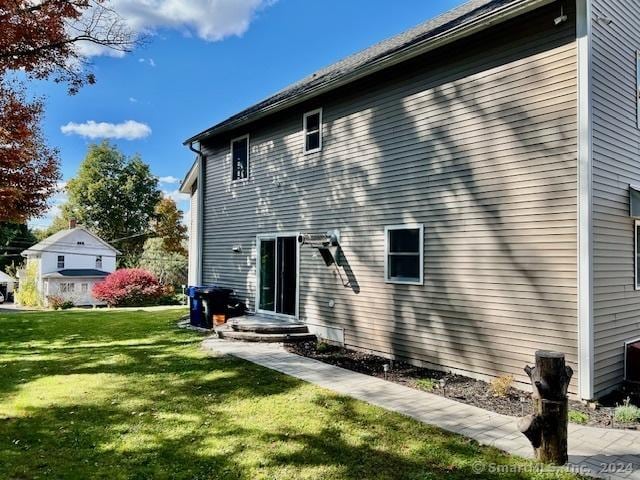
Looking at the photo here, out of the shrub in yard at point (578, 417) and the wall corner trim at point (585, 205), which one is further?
the wall corner trim at point (585, 205)

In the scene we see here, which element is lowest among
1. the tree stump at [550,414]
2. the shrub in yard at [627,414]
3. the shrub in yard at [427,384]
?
the shrub in yard at [427,384]

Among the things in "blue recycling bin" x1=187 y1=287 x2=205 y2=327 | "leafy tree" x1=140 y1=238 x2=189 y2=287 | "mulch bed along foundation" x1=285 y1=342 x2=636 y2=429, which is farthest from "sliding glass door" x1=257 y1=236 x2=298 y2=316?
"leafy tree" x1=140 y1=238 x2=189 y2=287

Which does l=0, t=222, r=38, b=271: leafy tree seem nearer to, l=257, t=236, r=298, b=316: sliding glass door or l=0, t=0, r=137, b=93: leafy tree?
l=0, t=0, r=137, b=93: leafy tree

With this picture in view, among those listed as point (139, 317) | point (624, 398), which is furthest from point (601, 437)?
point (139, 317)

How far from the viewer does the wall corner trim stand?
530 centimetres

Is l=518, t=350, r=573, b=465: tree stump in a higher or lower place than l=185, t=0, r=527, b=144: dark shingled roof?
lower

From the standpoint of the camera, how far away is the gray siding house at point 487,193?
5559 millimetres

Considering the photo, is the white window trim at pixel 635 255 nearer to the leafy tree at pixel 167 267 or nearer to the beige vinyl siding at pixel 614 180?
the beige vinyl siding at pixel 614 180

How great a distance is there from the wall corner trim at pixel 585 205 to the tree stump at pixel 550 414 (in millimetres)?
2013

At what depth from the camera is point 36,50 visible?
9.66 metres

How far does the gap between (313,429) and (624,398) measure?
13.7ft

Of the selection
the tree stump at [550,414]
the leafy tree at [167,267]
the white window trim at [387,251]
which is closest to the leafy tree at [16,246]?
the leafy tree at [167,267]

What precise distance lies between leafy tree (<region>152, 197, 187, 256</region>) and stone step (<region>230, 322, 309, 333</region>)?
1232 inches

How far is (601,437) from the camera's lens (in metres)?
4.31
